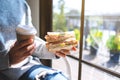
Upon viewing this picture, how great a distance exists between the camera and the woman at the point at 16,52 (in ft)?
2.44

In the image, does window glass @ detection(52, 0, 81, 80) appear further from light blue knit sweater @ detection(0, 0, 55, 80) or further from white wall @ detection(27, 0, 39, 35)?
light blue knit sweater @ detection(0, 0, 55, 80)

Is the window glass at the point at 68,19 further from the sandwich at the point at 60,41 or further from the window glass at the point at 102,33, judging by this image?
the sandwich at the point at 60,41

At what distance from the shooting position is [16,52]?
2.40ft

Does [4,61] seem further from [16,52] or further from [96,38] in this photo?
[96,38]

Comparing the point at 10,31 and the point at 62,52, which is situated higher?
the point at 10,31

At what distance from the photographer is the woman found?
29.3 inches

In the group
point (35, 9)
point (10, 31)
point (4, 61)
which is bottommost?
point (4, 61)

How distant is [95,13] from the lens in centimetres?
115

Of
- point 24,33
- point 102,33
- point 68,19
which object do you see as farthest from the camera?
point 68,19

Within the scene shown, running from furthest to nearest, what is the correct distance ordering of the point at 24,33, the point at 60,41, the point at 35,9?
the point at 35,9 < the point at 60,41 < the point at 24,33

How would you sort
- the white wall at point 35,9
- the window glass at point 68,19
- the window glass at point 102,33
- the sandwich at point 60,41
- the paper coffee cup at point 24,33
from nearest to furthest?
the paper coffee cup at point 24,33 < the sandwich at point 60,41 < the window glass at point 102,33 < the window glass at point 68,19 < the white wall at point 35,9

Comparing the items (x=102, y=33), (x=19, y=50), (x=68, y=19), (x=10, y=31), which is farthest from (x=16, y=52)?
(x=68, y=19)

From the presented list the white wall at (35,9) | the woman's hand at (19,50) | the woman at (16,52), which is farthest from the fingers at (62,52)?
the white wall at (35,9)

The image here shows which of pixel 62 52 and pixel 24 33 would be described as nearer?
pixel 24 33
